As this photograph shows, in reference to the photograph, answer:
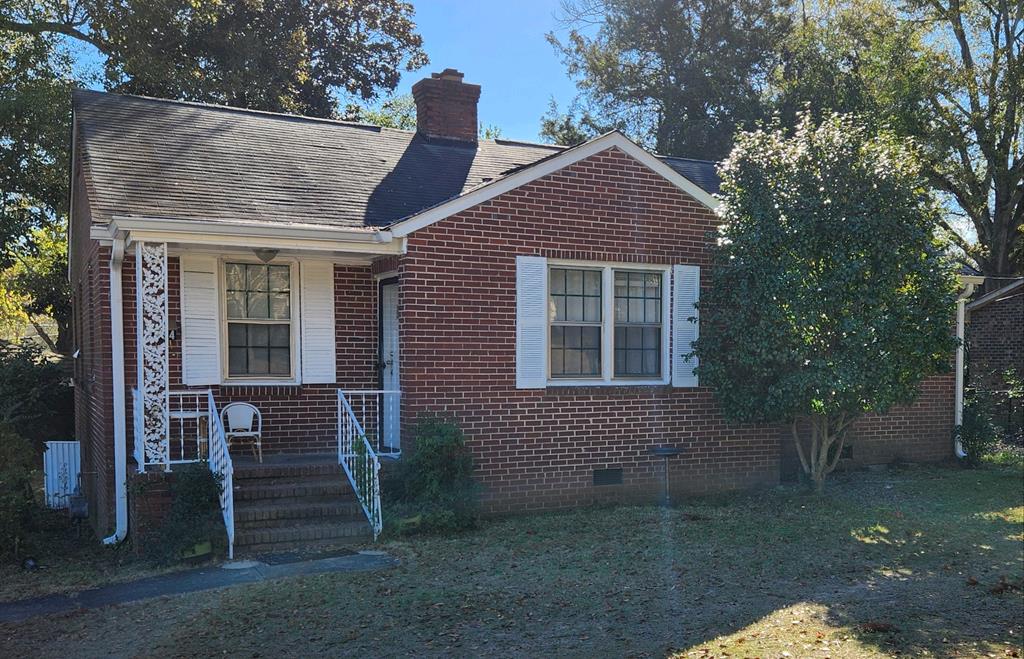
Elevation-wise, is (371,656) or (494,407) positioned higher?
(494,407)

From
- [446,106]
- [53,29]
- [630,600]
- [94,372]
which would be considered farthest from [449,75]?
[53,29]

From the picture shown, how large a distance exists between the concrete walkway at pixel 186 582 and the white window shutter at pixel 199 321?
8.72ft

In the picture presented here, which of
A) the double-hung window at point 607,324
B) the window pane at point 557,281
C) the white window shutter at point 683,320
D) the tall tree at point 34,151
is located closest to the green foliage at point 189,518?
the double-hung window at point 607,324

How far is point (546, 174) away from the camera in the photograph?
31.2 feet

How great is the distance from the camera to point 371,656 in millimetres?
5113

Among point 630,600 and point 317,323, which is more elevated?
point 317,323

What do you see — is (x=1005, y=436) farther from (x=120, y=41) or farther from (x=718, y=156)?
(x=120, y=41)

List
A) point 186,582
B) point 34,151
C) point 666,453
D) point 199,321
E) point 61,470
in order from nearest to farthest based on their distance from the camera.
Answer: point 186,582 → point 199,321 → point 666,453 → point 61,470 → point 34,151

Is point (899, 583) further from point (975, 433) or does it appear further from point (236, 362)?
point (975, 433)

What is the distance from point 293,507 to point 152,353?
2048mm

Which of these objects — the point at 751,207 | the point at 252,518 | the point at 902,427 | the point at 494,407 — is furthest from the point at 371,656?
the point at 902,427

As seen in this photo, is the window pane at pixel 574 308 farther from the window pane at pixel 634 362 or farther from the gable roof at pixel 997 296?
the gable roof at pixel 997 296

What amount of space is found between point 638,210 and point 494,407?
2951 mm

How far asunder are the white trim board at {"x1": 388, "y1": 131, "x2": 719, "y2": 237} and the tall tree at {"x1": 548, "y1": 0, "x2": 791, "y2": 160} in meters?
19.4
